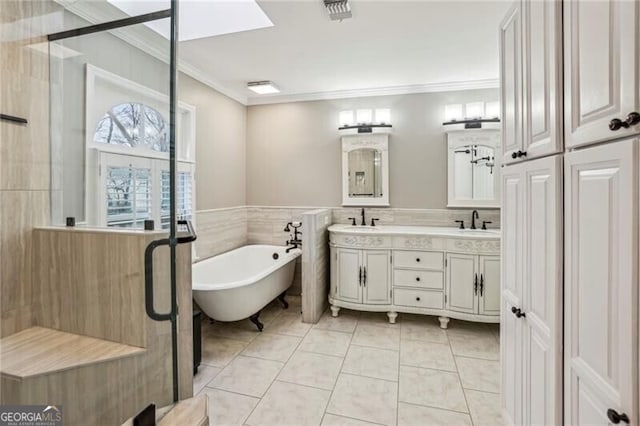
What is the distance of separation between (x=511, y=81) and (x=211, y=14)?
2.17 m

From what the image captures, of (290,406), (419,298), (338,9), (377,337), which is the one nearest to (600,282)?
(290,406)

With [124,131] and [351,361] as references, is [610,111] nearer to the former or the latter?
[351,361]

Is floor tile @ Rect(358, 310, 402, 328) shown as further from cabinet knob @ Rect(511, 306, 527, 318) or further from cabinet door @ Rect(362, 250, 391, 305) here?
cabinet knob @ Rect(511, 306, 527, 318)

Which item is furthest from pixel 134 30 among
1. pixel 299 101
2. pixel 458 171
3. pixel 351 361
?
pixel 458 171

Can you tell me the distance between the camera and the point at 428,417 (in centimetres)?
190

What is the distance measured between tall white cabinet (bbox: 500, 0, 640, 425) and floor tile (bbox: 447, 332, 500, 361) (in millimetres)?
1194

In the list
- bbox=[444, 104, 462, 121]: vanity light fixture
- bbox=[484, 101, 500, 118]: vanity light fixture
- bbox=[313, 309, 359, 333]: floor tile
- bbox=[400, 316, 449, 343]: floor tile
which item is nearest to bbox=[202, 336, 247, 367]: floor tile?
bbox=[313, 309, 359, 333]: floor tile

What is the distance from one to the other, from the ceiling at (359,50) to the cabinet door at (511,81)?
74cm

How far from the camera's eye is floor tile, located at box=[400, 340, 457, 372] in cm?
251

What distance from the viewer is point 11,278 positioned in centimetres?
171

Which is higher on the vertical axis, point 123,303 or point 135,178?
point 135,178

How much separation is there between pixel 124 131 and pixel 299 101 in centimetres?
A: 226

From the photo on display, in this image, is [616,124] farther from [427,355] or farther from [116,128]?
[116,128]

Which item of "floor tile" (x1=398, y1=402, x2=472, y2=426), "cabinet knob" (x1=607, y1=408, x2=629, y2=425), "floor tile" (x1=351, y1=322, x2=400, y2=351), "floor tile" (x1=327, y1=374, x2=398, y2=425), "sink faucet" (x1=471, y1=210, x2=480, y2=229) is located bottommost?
"floor tile" (x1=398, y1=402, x2=472, y2=426)
